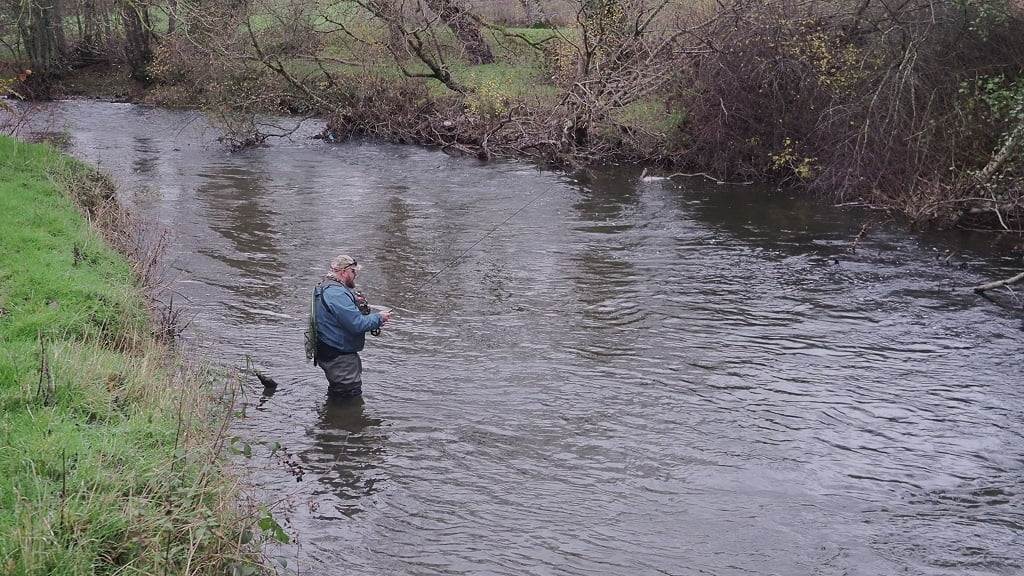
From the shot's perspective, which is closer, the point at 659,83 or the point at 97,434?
the point at 97,434

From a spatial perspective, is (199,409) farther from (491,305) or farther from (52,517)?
(491,305)

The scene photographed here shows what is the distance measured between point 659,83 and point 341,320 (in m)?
14.0

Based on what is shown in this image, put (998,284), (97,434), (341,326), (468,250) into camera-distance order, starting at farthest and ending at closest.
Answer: (468,250) < (998,284) < (341,326) < (97,434)

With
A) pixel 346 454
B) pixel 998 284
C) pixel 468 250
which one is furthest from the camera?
pixel 468 250

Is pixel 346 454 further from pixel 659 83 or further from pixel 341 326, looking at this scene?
pixel 659 83

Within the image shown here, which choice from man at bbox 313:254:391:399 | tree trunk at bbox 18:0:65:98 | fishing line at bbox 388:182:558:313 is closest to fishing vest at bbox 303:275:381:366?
man at bbox 313:254:391:399

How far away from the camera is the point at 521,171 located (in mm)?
22438

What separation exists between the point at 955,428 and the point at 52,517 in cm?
792

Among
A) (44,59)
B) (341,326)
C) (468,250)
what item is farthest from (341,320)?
(44,59)

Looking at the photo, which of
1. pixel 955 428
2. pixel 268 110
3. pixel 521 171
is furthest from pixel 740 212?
pixel 268 110

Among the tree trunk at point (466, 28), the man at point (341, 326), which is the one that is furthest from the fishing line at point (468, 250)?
the tree trunk at point (466, 28)

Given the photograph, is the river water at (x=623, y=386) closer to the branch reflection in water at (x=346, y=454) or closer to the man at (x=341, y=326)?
the branch reflection in water at (x=346, y=454)

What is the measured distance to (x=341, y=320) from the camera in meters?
9.05

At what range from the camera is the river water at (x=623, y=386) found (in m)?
7.15
